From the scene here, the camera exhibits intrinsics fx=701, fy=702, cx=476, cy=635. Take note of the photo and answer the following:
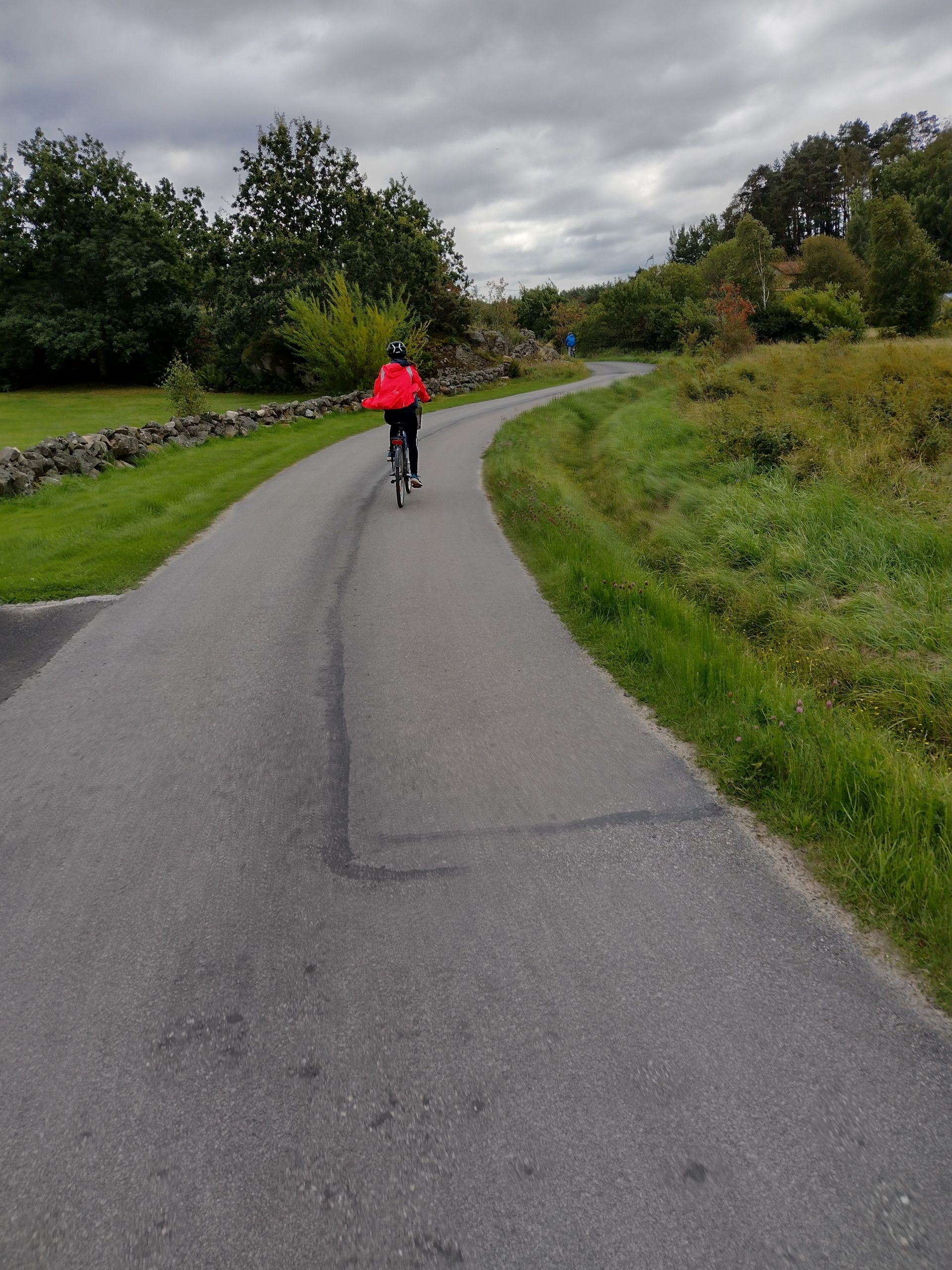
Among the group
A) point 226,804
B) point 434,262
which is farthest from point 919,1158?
point 434,262

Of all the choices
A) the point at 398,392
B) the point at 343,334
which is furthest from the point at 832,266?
the point at 398,392

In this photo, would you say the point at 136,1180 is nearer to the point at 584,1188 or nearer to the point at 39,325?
the point at 584,1188

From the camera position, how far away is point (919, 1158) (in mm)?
1927

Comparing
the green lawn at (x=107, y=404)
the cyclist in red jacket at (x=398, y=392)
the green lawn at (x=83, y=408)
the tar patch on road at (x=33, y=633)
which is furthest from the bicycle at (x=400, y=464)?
the green lawn at (x=83, y=408)

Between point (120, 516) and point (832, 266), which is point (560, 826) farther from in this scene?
point (832, 266)

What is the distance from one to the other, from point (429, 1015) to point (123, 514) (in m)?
10.6

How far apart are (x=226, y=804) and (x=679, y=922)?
7.85ft

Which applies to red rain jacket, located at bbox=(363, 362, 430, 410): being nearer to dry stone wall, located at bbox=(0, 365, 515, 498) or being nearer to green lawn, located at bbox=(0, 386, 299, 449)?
dry stone wall, located at bbox=(0, 365, 515, 498)

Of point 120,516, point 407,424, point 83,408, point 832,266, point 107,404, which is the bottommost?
point 120,516

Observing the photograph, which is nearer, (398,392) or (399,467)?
(398,392)

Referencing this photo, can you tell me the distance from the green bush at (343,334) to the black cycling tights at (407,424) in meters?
18.2

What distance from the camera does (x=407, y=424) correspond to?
10617mm

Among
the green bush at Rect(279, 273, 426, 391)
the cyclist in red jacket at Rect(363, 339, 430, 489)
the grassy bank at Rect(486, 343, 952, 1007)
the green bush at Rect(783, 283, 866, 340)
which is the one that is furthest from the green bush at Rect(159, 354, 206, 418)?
the green bush at Rect(783, 283, 866, 340)

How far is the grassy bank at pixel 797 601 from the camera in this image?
3291mm
